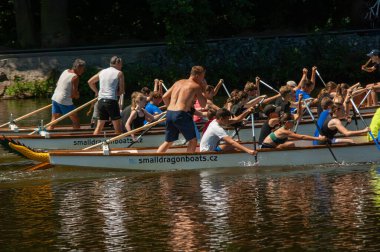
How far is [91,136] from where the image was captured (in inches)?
880

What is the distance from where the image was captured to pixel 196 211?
50.6 ft

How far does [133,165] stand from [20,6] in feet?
72.9

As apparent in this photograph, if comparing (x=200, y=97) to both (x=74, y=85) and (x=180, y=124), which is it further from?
(x=74, y=85)

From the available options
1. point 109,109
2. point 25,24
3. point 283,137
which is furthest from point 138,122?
point 25,24

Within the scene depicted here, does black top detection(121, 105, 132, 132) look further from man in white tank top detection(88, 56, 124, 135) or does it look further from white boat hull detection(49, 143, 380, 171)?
white boat hull detection(49, 143, 380, 171)

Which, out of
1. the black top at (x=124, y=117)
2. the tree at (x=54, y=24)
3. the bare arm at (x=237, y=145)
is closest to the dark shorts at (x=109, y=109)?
A: the black top at (x=124, y=117)

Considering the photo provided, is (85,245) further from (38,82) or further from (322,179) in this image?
(38,82)

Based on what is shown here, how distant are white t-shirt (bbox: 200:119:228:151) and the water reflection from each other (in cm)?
59

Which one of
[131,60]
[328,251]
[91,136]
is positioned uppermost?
[131,60]

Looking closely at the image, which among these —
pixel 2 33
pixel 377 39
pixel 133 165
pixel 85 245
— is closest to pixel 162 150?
pixel 133 165

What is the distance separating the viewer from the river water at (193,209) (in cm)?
1368

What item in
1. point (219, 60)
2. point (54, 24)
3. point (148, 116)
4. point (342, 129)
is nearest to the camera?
point (342, 129)

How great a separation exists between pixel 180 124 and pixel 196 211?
3.42 metres

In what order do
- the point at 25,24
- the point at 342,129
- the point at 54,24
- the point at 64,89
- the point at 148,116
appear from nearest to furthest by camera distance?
the point at 342,129 < the point at 148,116 < the point at 64,89 < the point at 54,24 < the point at 25,24
